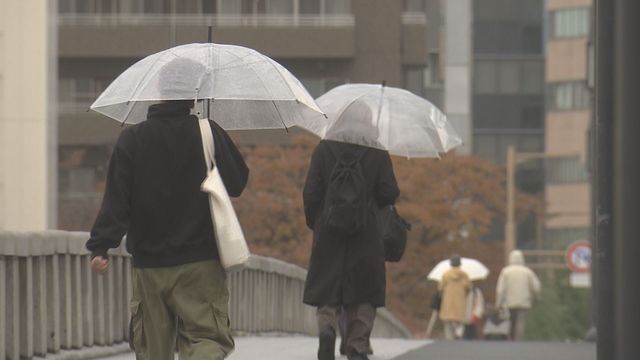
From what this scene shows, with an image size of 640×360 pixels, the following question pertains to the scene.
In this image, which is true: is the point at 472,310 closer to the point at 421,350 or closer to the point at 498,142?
the point at 421,350

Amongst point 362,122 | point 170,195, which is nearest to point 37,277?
point 362,122

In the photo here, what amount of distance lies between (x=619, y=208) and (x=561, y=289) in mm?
49699

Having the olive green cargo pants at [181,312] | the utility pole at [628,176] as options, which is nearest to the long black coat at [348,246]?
the utility pole at [628,176]

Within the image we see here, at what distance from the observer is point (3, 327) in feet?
35.6

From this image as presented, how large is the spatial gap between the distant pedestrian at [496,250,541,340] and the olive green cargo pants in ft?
77.6

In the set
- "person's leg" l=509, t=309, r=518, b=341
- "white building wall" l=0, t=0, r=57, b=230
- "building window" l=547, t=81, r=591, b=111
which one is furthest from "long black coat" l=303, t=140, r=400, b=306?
"building window" l=547, t=81, r=591, b=111

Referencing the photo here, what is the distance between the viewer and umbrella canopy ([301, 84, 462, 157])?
12.2 meters

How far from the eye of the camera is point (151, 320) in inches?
302

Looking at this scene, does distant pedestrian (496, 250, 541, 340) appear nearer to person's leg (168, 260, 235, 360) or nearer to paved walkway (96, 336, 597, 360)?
paved walkway (96, 336, 597, 360)

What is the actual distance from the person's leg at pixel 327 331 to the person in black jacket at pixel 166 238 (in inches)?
133

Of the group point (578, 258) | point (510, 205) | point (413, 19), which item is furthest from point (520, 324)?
point (510, 205)

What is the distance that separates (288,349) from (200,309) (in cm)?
696

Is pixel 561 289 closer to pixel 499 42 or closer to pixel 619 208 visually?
pixel 499 42

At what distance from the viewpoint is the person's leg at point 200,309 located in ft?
24.8
